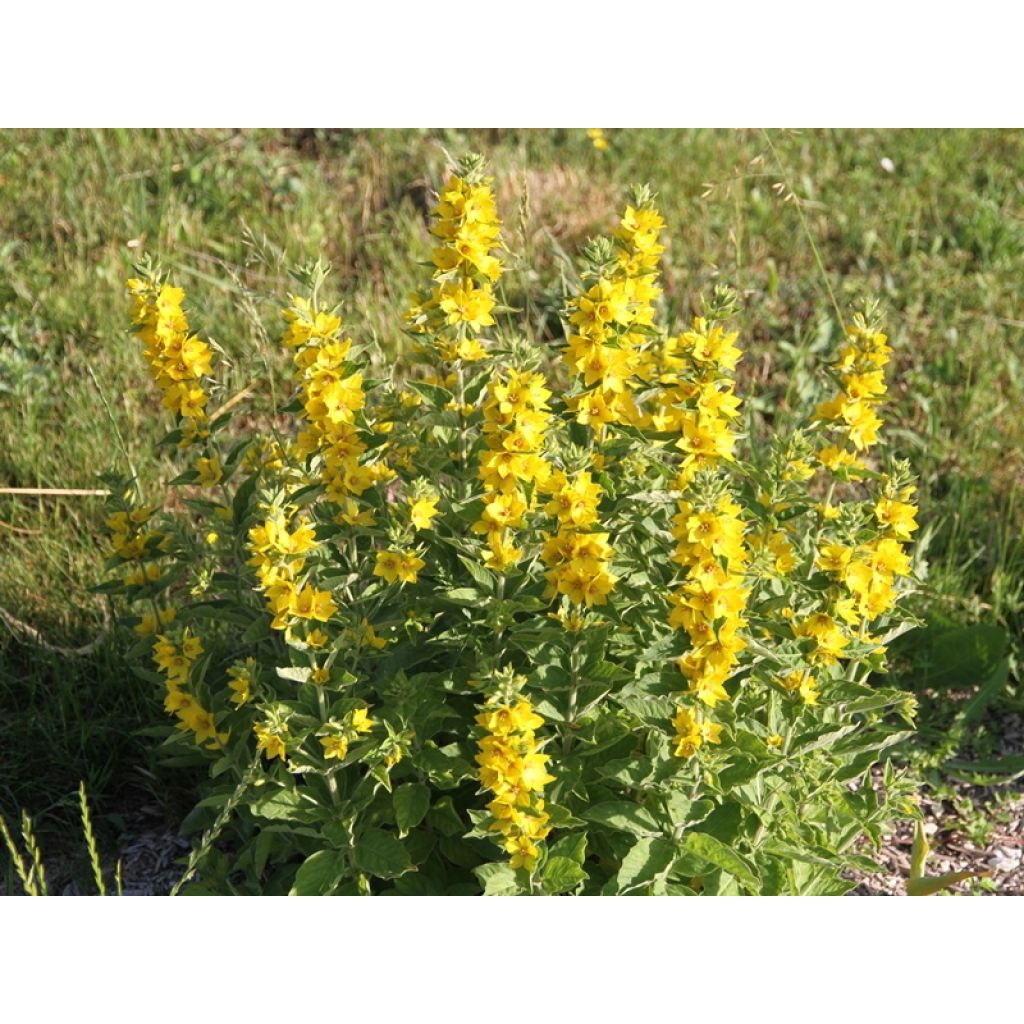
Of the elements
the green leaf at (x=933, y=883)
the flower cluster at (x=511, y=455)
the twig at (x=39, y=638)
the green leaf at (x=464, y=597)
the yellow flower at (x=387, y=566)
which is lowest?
the green leaf at (x=933, y=883)

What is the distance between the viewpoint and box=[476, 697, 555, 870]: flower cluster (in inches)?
77.9

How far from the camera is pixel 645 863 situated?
2172 millimetres

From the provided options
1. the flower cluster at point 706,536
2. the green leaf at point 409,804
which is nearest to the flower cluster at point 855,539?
the flower cluster at point 706,536

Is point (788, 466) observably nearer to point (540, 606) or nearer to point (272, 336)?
point (540, 606)

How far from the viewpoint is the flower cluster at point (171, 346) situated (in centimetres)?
230

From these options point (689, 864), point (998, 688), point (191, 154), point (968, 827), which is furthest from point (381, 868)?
point (191, 154)

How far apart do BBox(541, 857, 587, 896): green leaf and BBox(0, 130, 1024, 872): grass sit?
1.21m

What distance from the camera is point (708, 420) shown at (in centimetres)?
209

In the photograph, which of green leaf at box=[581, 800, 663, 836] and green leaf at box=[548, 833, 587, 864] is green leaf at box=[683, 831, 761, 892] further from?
green leaf at box=[548, 833, 587, 864]

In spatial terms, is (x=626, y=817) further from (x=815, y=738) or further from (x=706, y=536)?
(x=706, y=536)

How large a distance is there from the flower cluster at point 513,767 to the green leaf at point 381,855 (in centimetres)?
23

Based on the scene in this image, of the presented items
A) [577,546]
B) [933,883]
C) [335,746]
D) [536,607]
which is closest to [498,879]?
[335,746]

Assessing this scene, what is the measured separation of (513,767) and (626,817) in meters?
0.30

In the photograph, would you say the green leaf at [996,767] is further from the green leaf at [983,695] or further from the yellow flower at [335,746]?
the yellow flower at [335,746]
